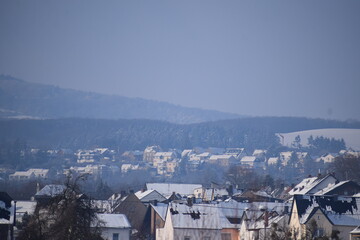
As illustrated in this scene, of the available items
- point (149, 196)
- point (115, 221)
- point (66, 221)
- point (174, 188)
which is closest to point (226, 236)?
point (115, 221)

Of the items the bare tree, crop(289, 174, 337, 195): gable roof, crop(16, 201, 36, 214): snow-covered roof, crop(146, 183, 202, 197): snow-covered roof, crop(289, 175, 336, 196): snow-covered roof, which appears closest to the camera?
the bare tree

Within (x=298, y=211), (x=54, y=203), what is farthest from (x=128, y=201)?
(x=54, y=203)

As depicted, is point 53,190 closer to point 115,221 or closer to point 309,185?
point 115,221

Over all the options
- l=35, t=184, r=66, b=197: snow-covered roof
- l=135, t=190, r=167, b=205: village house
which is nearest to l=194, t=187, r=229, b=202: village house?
l=135, t=190, r=167, b=205: village house

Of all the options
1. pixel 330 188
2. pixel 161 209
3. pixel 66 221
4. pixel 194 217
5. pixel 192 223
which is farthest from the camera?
pixel 330 188

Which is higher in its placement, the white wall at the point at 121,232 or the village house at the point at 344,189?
the village house at the point at 344,189

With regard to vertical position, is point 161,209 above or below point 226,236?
above

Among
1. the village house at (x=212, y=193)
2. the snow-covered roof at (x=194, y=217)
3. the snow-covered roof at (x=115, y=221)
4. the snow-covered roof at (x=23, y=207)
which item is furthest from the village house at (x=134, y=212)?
the village house at (x=212, y=193)

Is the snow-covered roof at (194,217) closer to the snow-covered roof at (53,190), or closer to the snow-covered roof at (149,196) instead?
the snow-covered roof at (53,190)

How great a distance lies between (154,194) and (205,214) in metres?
38.5

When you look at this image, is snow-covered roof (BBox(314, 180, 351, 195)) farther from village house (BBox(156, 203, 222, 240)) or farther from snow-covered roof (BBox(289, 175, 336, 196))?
village house (BBox(156, 203, 222, 240))

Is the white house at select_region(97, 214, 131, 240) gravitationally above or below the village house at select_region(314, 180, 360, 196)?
below

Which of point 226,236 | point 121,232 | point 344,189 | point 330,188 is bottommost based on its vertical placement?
point 226,236

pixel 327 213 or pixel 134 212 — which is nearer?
pixel 327 213
